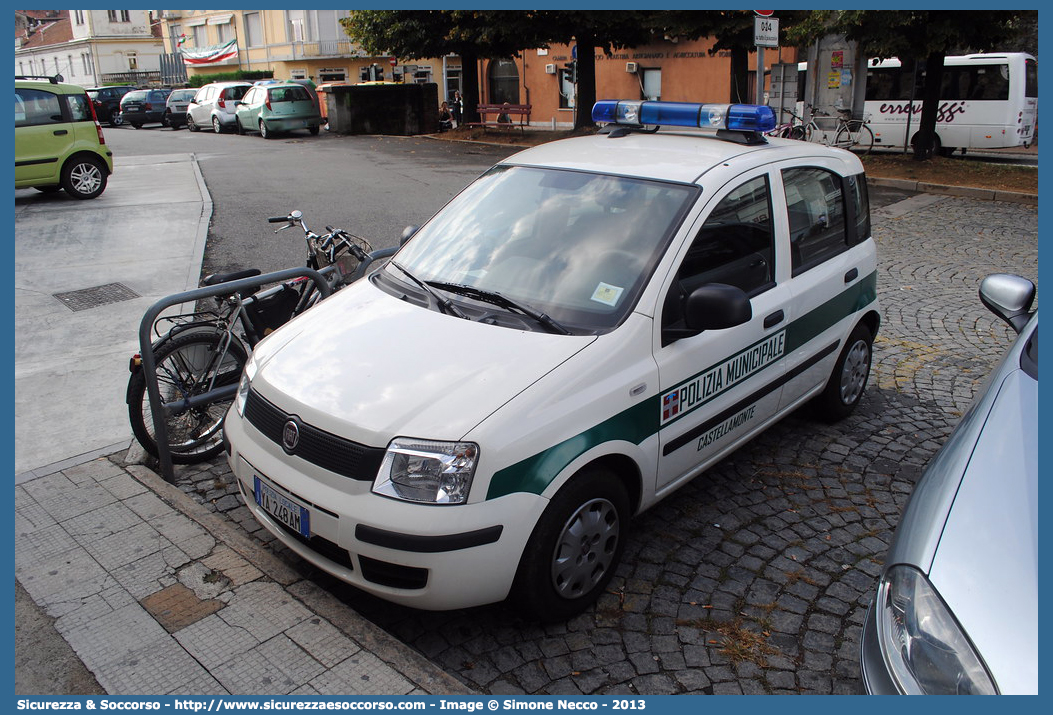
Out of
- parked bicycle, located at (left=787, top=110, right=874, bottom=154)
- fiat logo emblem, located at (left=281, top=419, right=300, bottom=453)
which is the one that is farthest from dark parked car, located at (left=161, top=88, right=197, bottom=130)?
fiat logo emblem, located at (left=281, top=419, right=300, bottom=453)

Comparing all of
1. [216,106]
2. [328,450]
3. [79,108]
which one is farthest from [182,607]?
[216,106]

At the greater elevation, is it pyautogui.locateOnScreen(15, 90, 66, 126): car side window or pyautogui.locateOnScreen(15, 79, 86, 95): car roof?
pyautogui.locateOnScreen(15, 79, 86, 95): car roof

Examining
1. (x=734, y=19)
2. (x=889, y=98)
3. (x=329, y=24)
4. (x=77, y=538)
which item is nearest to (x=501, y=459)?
(x=77, y=538)

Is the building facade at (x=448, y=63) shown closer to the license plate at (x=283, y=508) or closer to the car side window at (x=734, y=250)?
the car side window at (x=734, y=250)

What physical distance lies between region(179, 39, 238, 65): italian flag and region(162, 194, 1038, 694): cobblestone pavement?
177 feet

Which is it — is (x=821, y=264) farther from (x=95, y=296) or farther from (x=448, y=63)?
(x=448, y=63)

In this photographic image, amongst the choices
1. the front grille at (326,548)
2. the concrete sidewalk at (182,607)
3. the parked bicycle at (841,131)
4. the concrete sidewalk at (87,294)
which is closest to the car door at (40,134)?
the concrete sidewalk at (87,294)

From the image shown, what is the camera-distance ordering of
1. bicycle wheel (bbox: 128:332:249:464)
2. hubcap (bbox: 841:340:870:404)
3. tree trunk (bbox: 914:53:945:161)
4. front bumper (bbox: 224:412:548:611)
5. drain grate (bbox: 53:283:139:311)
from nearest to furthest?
1. front bumper (bbox: 224:412:548:611)
2. bicycle wheel (bbox: 128:332:249:464)
3. hubcap (bbox: 841:340:870:404)
4. drain grate (bbox: 53:283:139:311)
5. tree trunk (bbox: 914:53:945:161)

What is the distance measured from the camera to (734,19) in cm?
1781

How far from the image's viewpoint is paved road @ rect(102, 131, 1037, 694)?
3.13m

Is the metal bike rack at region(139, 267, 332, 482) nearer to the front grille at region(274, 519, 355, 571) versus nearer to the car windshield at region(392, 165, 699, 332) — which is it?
the car windshield at region(392, 165, 699, 332)

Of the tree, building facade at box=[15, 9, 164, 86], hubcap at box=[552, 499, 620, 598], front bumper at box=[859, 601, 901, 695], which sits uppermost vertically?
building facade at box=[15, 9, 164, 86]

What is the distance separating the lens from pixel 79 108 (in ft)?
41.3

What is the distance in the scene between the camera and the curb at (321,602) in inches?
115
